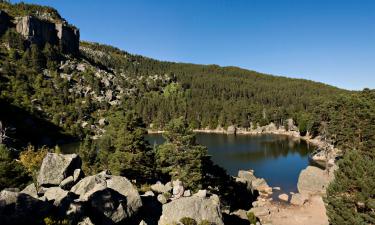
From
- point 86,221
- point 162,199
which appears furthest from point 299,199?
point 86,221

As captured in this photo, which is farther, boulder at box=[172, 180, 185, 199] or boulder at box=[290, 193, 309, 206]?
boulder at box=[290, 193, 309, 206]

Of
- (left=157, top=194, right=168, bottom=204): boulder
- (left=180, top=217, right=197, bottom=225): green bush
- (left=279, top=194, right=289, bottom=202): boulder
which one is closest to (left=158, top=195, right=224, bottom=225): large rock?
(left=180, top=217, right=197, bottom=225): green bush

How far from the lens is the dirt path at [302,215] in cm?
5084

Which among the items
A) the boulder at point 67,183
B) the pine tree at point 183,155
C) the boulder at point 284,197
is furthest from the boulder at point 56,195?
the boulder at point 284,197

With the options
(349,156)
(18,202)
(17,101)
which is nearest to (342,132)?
(349,156)

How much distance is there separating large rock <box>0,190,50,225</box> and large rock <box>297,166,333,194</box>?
182 feet

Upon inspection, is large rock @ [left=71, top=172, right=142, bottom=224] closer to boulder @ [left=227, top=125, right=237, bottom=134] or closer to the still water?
the still water

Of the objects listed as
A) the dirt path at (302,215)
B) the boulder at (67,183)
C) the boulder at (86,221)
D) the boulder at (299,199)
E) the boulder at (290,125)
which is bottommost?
the dirt path at (302,215)

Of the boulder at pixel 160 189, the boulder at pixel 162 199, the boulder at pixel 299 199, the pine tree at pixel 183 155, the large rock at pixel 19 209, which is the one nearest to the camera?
the large rock at pixel 19 209

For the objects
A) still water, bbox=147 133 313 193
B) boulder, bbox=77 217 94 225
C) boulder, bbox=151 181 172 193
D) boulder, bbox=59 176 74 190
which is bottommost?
still water, bbox=147 133 313 193

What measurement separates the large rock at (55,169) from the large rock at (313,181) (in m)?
48.3

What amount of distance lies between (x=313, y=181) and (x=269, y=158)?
4178 cm

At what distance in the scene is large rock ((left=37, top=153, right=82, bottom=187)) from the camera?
35469mm

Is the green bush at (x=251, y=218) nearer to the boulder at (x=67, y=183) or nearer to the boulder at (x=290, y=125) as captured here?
the boulder at (x=67, y=183)
